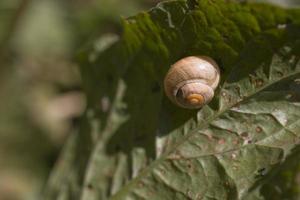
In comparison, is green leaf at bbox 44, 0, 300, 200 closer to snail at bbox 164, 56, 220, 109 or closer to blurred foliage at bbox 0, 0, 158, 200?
snail at bbox 164, 56, 220, 109

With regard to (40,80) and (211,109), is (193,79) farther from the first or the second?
(40,80)

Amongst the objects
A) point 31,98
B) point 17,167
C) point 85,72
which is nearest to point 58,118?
point 31,98

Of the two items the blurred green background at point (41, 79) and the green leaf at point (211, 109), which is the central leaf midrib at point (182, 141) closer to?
the green leaf at point (211, 109)

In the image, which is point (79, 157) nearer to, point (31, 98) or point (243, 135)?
point (243, 135)

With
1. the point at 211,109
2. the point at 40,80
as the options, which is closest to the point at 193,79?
the point at 211,109

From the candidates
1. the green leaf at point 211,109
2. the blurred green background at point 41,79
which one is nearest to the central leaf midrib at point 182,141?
the green leaf at point 211,109

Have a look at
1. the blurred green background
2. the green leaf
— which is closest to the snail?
the green leaf
